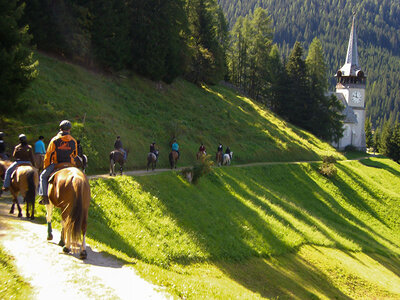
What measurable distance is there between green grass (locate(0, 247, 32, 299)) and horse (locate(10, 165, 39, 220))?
3614mm

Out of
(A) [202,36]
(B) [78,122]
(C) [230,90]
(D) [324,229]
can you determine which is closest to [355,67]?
(C) [230,90]

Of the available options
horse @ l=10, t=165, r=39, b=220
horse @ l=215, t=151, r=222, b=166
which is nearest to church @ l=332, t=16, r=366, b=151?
horse @ l=215, t=151, r=222, b=166

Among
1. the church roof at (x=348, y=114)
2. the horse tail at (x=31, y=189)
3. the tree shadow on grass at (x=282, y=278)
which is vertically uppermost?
the church roof at (x=348, y=114)

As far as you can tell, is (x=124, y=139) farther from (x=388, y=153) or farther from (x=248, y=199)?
(x=388, y=153)

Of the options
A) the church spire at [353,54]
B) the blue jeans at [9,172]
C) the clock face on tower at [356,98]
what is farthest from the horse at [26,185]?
the church spire at [353,54]

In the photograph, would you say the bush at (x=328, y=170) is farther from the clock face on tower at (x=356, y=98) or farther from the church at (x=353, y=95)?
the clock face on tower at (x=356, y=98)

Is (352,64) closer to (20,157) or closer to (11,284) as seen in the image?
(20,157)

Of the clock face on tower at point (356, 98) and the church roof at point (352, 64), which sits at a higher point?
the church roof at point (352, 64)

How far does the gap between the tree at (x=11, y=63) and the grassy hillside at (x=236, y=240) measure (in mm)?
6943

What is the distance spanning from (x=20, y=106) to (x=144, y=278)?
48.9 ft

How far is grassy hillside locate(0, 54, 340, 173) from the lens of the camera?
24020mm

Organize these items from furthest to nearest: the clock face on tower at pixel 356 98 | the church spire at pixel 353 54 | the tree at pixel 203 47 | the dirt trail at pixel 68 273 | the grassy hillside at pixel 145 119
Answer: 1. the church spire at pixel 353 54
2. the clock face on tower at pixel 356 98
3. the tree at pixel 203 47
4. the grassy hillside at pixel 145 119
5. the dirt trail at pixel 68 273

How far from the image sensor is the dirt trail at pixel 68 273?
24.6ft

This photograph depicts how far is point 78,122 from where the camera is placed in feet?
82.0
